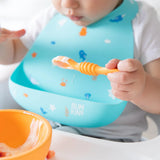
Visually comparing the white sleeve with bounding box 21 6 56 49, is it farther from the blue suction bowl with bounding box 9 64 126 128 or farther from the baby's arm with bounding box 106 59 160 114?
the baby's arm with bounding box 106 59 160 114

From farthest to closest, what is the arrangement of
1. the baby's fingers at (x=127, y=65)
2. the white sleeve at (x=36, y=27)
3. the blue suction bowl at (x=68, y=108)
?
the white sleeve at (x=36, y=27) < the blue suction bowl at (x=68, y=108) < the baby's fingers at (x=127, y=65)

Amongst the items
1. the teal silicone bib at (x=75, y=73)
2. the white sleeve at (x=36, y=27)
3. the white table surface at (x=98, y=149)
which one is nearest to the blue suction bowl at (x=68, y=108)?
the teal silicone bib at (x=75, y=73)

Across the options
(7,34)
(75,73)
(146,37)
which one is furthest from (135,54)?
(7,34)

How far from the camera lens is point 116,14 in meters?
0.87

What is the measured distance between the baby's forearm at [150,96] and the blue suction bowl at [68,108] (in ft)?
0.16

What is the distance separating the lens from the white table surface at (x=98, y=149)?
58 cm

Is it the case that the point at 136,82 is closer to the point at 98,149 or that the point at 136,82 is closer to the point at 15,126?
the point at 98,149

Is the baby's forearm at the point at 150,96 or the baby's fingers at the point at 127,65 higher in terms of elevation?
the baby's fingers at the point at 127,65

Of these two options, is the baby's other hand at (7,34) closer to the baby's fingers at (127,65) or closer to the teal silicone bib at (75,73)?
the teal silicone bib at (75,73)

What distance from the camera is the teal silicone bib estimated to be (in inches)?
29.9

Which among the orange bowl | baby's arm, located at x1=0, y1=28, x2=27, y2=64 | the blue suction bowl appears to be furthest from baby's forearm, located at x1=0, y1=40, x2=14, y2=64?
the orange bowl

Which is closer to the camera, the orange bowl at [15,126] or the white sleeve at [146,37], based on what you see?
the orange bowl at [15,126]

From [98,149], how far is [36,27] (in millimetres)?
562

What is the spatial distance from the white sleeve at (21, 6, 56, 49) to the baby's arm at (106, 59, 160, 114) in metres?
0.40
